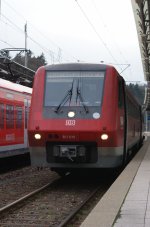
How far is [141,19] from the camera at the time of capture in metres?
19.5

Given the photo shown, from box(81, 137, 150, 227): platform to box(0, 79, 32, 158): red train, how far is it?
17.9 feet

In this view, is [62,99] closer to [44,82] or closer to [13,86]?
[44,82]

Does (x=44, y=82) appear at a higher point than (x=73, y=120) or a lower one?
higher

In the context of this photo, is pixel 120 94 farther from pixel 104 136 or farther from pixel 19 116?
pixel 19 116

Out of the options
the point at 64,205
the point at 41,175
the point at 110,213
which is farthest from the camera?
the point at 41,175

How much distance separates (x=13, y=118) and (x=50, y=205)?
7.12 metres

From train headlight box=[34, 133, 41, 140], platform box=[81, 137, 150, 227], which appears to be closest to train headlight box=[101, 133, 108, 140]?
platform box=[81, 137, 150, 227]

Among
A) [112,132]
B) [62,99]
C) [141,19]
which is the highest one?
[141,19]

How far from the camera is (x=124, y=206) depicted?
807 cm

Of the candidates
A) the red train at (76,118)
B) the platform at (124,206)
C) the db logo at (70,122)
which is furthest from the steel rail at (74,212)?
the db logo at (70,122)

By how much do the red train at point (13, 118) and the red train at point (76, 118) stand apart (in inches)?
133

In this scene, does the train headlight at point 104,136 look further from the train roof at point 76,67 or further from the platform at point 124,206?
the train roof at point 76,67

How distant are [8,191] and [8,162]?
8.57 m

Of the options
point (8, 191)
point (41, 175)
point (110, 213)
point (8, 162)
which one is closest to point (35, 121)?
point (8, 191)
